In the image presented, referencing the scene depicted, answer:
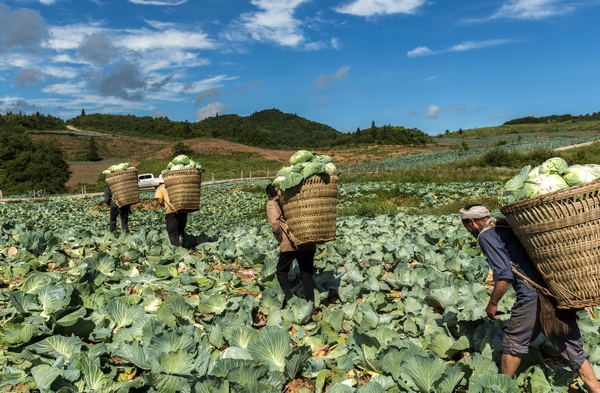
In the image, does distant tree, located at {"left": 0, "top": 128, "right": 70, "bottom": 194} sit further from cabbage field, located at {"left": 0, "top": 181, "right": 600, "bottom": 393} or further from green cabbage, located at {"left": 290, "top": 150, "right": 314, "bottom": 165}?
green cabbage, located at {"left": 290, "top": 150, "right": 314, "bottom": 165}

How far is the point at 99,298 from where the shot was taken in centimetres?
477

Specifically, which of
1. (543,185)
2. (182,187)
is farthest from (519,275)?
(182,187)

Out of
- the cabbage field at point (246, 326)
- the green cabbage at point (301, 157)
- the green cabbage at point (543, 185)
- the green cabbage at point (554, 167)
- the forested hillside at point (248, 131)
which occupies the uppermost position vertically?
the forested hillside at point (248, 131)

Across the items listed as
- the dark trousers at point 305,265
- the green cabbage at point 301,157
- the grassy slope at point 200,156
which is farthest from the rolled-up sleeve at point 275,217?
the grassy slope at point 200,156

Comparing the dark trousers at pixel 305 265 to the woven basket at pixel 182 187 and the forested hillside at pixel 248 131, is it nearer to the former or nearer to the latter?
the woven basket at pixel 182 187

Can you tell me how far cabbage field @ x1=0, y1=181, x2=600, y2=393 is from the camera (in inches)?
131

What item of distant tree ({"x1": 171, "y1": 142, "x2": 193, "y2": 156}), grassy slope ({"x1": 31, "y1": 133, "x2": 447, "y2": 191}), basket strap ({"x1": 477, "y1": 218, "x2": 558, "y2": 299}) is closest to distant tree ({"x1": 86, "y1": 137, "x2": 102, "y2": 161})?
grassy slope ({"x1": 31, "y1": 133, "x2": 447, "y2": 191})

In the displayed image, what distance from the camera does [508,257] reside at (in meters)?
3.17

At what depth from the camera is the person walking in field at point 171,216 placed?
7855mm

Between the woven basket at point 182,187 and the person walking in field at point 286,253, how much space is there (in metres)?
2.62

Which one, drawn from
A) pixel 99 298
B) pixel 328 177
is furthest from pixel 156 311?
pixel 328 177

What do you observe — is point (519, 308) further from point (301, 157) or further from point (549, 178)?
point (301, 157)

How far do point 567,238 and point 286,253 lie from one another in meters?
3.14

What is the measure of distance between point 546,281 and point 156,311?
12.3 feet
